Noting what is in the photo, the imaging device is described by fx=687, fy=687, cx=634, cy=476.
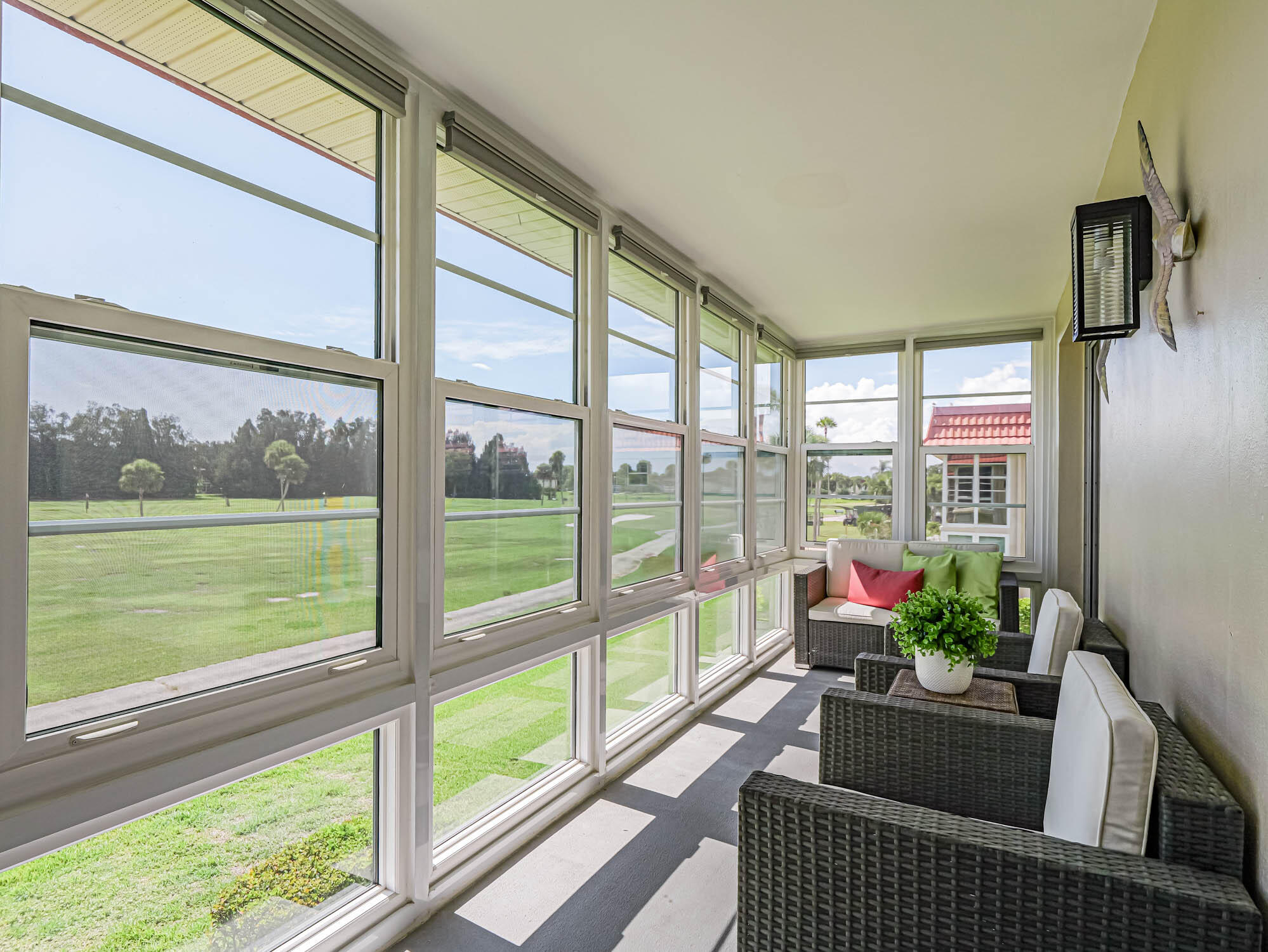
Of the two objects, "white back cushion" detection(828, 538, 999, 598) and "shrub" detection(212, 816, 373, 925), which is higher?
"white back cushion" detection(828, 538, 999, 598)

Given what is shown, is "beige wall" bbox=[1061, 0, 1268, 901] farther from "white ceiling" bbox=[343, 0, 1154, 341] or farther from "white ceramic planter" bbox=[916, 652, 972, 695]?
"white ceramic planter" bbox=[916, 652, 972, 695]

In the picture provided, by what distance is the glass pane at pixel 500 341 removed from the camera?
239 centimetres

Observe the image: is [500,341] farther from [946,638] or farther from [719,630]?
[719,630]

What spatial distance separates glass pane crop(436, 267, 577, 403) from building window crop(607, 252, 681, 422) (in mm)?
410

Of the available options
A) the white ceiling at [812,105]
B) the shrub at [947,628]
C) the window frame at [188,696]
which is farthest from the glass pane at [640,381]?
the shrub at [947,628]

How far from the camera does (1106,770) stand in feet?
4.38

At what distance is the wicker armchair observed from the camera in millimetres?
4980

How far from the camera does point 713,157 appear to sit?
283 centimetres

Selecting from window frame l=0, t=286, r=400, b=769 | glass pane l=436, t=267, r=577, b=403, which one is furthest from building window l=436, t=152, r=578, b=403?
window frame l=0, t=286, r=400, b=769

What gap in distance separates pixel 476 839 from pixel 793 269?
3.55 m

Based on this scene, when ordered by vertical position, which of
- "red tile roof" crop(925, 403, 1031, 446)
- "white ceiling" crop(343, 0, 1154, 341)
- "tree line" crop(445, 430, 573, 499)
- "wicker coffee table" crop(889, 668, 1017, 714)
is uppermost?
"white ceiling" crop(343, 0, 1154, 341)

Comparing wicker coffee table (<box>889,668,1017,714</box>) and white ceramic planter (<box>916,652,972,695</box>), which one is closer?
wicker coffee table (<box>889,668,1017,714</box>)

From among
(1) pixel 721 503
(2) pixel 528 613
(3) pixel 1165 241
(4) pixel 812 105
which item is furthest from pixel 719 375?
(3) pixel 1165 241

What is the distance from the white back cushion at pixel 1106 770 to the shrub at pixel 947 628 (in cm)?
76
